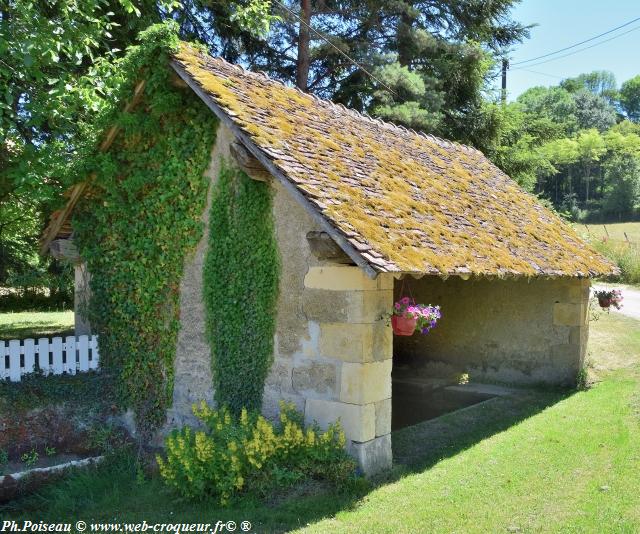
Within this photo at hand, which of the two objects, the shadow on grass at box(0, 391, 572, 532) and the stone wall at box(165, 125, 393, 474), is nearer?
the shadow on grass at box(0, 391, 572, 532)

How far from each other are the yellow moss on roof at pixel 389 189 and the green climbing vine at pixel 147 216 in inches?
20.2

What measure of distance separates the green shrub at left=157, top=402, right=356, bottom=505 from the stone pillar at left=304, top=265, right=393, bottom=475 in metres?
0.22

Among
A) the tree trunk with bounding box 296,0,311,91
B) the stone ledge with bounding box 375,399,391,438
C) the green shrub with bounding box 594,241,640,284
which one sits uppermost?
the tree trunk with bounding box 296,0,311,91

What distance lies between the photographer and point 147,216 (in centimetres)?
735

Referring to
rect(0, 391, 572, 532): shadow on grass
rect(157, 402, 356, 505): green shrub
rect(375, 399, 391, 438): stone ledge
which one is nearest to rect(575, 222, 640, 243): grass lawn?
rect(0, 391, 572, 532): shadow on grass

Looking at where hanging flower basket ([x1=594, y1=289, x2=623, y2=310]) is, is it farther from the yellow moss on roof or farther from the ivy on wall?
the ivy on wall

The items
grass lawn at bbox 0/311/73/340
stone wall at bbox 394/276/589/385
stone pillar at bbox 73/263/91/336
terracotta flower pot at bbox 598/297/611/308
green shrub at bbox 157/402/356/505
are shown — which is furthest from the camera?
grass lawn at bbox 0/311/73/340

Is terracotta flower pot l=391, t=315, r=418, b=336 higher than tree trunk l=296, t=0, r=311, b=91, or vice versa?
tree trunk l=296, t=0, r=311, b=91

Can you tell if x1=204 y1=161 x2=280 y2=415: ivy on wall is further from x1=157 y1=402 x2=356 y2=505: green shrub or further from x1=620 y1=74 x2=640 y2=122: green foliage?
x1=620 y1=74 x2=640 y2=122: green foliage

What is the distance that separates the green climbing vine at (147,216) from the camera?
6945 mm

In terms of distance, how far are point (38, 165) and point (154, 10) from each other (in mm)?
4932

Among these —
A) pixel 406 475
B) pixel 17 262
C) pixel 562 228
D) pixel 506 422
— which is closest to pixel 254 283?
pixel 406 475

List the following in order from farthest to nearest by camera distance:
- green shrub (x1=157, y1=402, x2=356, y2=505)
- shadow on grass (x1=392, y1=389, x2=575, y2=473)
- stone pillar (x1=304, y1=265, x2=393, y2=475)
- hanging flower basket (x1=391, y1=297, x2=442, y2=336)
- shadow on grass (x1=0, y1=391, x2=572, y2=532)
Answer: shadow on grass (x1=392, y1=389, x2=575, y2=473)
hanging flower basket (x1=391, y1=297, x2=442, y2=336)
stone pillar (x1=304, y1=265, x2=393, y2=475)
green shrub (x1=157, y1=402, x2=356, y2=505)
shadow on grass (x1=0, y1=391, x2=572, y2=532)

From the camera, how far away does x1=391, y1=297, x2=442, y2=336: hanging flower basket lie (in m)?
5.85
